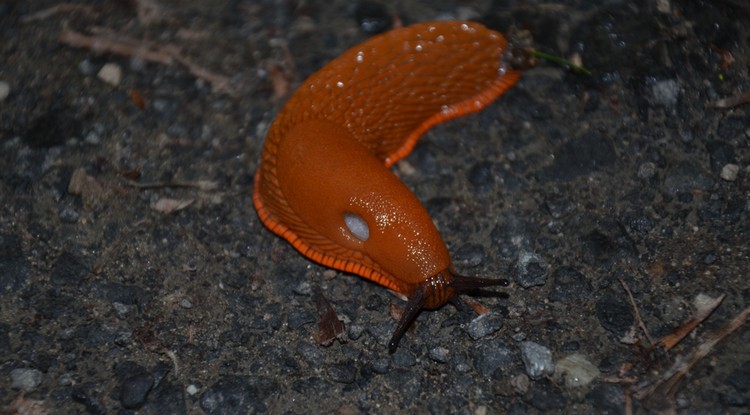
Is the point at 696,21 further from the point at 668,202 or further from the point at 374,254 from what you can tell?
the point at 374,254

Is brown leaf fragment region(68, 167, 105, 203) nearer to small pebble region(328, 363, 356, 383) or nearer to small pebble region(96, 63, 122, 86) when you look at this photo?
small pebble region(96, 63, 122, 86)

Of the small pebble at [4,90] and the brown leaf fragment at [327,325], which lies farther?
the small pebble at [4,90]

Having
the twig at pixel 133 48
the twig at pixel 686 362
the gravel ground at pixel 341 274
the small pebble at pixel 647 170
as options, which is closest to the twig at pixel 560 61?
the gravel ground at pixel 341 274

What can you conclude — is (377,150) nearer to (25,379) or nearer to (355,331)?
(355,331)

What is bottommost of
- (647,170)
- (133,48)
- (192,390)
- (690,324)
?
(192,390)

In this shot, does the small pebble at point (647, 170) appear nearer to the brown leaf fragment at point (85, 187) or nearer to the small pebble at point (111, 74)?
the brown leaf fragment at point (85, 187)

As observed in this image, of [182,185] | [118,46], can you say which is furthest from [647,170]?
[118,46]

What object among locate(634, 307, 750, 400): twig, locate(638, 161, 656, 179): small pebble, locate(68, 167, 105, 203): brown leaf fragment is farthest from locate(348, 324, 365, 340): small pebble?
locate(638, 161, 656, 179): small pebble
